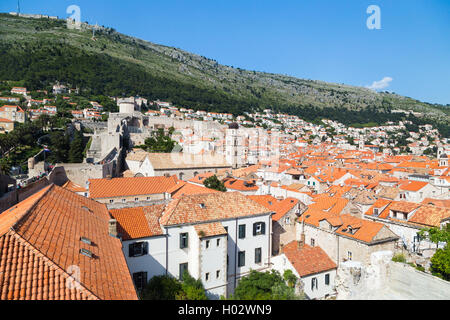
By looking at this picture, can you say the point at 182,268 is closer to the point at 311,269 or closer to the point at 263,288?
the point at 263,288

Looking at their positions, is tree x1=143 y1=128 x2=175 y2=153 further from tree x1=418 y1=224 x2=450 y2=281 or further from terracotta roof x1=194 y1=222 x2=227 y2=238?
tree x1=418 y1=224 x2=450 y2=281

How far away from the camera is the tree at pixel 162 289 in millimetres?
13891

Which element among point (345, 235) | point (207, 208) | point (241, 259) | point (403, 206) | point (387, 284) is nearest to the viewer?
point (387, 284)

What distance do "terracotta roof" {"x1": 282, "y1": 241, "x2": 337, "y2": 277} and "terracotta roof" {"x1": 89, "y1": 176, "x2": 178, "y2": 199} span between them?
58.4 ft

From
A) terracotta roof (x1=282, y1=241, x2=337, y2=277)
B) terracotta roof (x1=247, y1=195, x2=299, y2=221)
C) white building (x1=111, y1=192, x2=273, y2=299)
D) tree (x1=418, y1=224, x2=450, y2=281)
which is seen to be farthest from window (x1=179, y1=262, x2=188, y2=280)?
tree (x1=418, y1=224, x2=450, y2=281)

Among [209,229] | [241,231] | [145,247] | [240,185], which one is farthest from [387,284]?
[240,185]

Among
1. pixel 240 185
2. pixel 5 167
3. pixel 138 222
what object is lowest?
pixel 240 185

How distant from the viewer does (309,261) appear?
1914 cm

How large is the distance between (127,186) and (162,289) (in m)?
18.3

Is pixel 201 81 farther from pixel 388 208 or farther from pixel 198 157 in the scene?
pixel 388 208

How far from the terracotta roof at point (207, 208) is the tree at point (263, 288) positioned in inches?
165

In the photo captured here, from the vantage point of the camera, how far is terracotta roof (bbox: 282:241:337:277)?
59.9ft

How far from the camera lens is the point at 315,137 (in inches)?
5384

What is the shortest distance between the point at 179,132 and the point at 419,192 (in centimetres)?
5060
